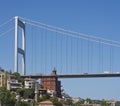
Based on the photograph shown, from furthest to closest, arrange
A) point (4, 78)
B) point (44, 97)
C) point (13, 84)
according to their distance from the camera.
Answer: point (44, 97), point (4, 78), point (13, 84)

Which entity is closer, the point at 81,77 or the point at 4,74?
the point at 81,77

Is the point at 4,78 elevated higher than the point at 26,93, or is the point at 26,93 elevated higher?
the point at 4,78

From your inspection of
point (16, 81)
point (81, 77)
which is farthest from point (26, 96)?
point (81, 77)

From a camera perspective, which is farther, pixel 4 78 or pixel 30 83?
pixel 30 83

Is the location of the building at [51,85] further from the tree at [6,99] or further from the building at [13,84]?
the tree at [6,99]

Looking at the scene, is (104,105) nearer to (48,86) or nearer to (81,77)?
(48,86)

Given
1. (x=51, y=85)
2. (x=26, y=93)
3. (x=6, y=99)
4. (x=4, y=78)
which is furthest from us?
(x=51, y=85)

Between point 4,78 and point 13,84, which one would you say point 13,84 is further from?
point 4,78

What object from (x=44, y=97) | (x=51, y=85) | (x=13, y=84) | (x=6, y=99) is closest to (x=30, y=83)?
(x=44, y=97)

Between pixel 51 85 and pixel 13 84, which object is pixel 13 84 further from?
pixel 51 85

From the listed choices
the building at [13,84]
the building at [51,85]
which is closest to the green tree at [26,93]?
the building at [13,84]

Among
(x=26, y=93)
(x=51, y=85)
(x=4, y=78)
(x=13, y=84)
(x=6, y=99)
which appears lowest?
(x=6, y=99)
